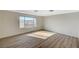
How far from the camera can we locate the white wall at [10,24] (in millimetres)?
2841

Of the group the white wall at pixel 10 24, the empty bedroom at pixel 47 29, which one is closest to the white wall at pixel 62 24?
the empty bedroom at pixel 47 29

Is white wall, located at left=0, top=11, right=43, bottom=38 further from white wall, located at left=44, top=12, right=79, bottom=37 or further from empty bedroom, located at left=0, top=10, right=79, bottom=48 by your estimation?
white wall, located at left=44, top=12, right=79, bottom=37

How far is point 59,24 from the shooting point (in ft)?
9.66

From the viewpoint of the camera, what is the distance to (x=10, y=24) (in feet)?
12.8

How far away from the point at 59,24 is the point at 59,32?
342 millimetres

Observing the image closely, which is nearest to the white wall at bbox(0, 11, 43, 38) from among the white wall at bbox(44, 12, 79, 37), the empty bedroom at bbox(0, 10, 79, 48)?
the empty bedroom at bbox(0, 10, 79, 48)

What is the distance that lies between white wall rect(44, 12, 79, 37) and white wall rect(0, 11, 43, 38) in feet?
1.01

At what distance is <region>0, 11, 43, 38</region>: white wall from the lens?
2.84 metres

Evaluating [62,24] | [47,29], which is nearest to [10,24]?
[47,29]
